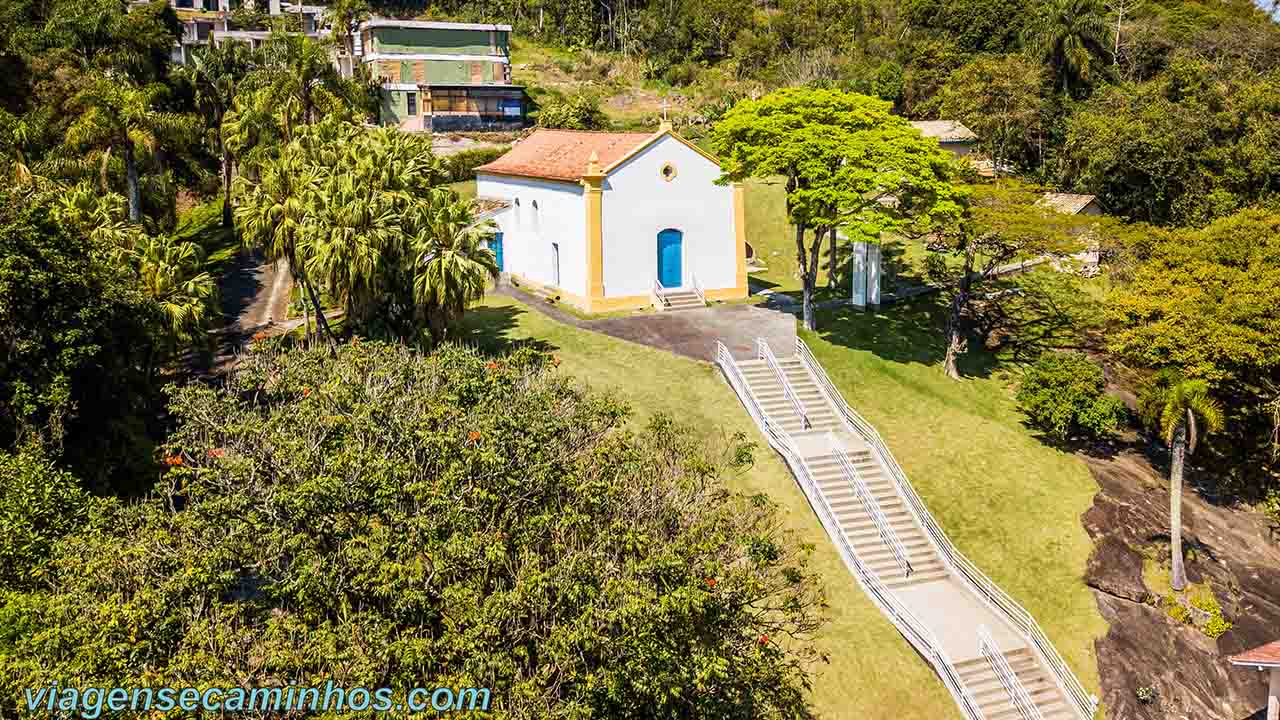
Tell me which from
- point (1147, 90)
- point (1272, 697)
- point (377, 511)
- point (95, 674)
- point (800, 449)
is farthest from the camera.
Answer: point (1147, 90)

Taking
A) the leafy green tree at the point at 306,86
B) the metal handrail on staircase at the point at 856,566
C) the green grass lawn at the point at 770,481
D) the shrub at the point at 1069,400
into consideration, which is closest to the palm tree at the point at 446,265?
the green grass lawn at the point at 770,481

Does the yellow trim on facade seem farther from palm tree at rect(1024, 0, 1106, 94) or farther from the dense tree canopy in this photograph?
palm tree at rect(1024, 0, 1106, 94)

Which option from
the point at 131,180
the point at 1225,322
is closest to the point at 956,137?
the point at 1225,322

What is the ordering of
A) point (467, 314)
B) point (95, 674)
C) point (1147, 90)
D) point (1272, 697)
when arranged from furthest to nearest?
point (1147, 90)
point (467, 314)
point (1272, 697)
point (95, 674)

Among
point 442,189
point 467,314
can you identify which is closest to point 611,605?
point 442,189

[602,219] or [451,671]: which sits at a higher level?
[602,219]

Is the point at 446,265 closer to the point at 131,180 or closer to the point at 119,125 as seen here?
the point at 131,180

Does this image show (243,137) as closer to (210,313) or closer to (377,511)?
(210,313)
